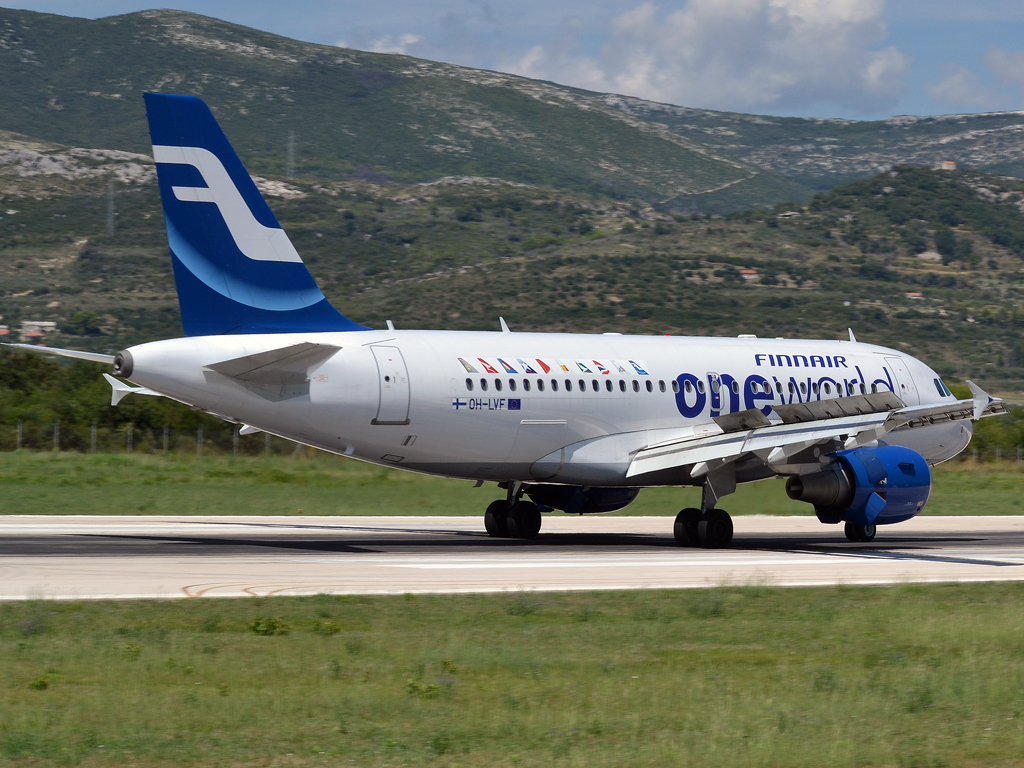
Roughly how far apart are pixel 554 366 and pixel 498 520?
4028 millimetres

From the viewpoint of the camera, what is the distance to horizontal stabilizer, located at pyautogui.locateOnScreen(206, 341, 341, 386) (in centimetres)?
2455

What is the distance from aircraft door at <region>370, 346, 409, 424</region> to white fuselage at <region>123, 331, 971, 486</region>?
0.02 meters

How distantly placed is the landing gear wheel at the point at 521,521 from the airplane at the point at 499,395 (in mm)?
36

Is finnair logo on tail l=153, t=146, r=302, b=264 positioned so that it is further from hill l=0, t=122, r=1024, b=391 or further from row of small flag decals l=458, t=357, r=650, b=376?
hill l=0, t=122, r=1024, b=391

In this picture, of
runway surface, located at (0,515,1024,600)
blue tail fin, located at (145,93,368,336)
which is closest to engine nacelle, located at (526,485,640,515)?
runway surface, located at (0,515,1024,600)

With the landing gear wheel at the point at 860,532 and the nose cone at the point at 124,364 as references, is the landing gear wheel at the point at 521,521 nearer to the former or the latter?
the landing gear wheel at the point at 860,532

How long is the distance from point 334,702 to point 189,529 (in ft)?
65.5

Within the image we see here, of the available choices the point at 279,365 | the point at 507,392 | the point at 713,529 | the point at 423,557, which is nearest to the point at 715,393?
the point at 713,529

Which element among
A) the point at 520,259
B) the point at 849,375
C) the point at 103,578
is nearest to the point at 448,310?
the point at 520,259

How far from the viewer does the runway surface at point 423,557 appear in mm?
20172

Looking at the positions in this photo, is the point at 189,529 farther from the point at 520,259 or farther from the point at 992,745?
the point at 520,259

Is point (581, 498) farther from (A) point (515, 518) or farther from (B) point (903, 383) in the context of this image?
(B) point (903, 383)

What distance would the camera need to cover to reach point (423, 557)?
82.5 ft

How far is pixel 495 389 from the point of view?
27.8 meters
